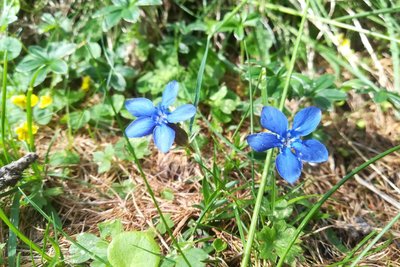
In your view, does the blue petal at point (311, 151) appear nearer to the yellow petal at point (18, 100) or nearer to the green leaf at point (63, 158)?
the green leaf at point (63, 158)

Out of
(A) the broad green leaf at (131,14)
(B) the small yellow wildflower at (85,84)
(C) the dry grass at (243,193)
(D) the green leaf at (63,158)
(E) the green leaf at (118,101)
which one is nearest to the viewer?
(C) the dry grass at (243,193)

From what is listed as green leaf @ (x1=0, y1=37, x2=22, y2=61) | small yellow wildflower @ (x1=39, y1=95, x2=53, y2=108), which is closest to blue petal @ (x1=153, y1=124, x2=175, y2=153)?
small yellow wildflower @ (x1=39, y1=95, x2=53, y2=108)

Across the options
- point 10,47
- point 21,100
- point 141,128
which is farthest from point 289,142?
point 10,47

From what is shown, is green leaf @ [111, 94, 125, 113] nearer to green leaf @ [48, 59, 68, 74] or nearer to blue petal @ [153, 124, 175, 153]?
green leaf @ [48, 59, 68, 74]

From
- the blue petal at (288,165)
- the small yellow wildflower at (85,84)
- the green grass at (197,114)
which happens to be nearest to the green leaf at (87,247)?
the green grass at (197,114)

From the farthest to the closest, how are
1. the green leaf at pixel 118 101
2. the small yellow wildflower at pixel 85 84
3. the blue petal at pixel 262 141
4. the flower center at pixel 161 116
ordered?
the small yellow wildflower at pixel 85 84 < the green leaf at pixel 118 101 < the flower center at pixel 161 116 < the blue petal at pixel 262 141

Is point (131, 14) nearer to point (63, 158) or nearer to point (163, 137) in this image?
point (63, 158)

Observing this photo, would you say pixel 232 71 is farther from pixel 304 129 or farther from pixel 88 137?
pixel 304 129
